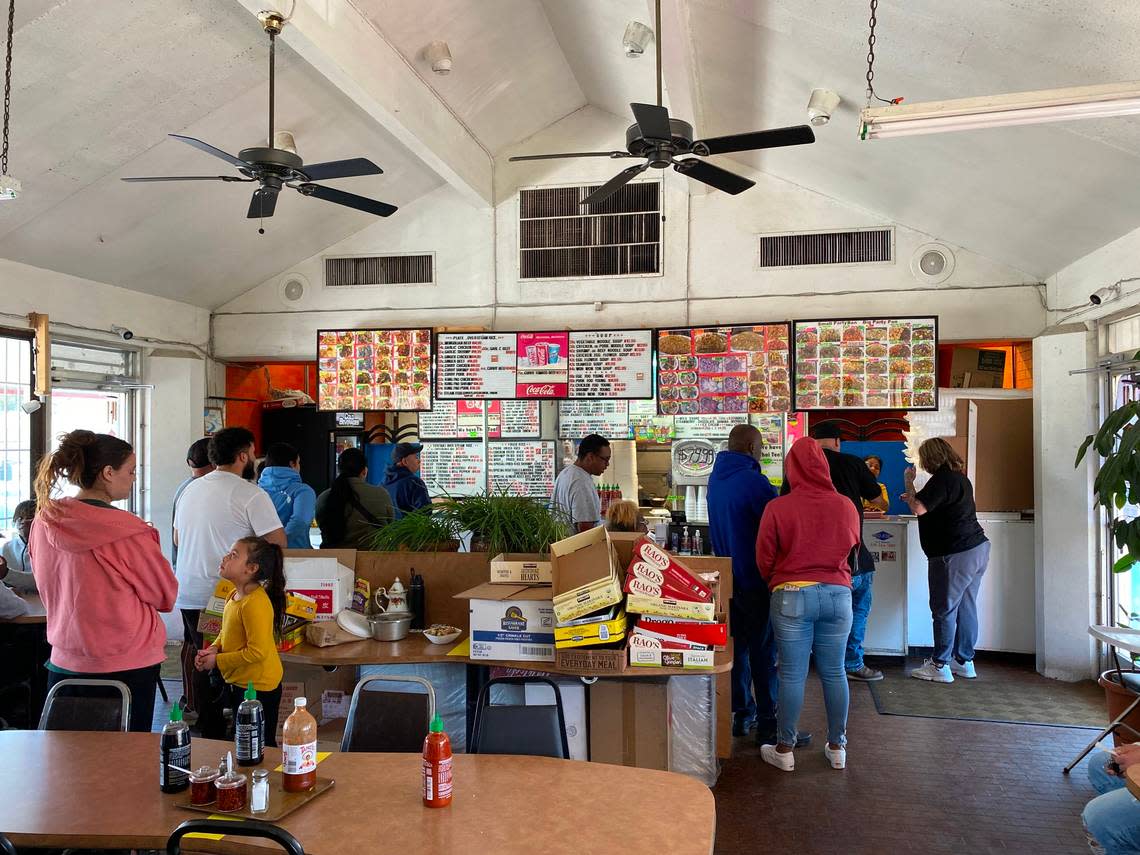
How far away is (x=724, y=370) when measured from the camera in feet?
23.7

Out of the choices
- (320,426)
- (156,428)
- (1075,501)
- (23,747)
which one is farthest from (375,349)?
(1075,501)

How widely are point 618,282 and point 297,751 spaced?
19.4 feet

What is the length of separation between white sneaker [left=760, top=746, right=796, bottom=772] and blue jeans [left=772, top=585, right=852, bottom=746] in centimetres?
15

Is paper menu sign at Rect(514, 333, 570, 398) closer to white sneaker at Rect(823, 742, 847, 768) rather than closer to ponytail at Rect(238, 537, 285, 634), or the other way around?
white sneaker at Rect(823, 742, 847, 768)

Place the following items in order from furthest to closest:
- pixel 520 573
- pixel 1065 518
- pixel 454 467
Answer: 1. pixel 454 467
2. pixel 1065 518
3. pixel 520 573

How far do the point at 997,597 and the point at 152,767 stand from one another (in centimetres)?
640

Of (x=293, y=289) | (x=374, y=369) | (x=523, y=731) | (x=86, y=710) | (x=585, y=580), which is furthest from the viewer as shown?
(x=293, y=289)

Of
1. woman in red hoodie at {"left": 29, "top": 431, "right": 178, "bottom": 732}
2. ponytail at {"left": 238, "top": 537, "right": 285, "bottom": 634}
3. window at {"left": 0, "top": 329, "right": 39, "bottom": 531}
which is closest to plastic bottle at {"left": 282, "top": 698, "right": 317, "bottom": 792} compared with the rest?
ponytail at {"left": 238, "top": 537, "right": 285, "bottom": 634}

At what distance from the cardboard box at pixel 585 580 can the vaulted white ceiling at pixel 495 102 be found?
9.28 feet

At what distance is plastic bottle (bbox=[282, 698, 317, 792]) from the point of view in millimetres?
2359

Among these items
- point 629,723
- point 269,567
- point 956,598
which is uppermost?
point 269,567

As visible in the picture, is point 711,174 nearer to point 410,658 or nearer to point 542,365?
point 542,365

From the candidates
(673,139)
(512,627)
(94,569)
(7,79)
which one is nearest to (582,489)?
(512,627)

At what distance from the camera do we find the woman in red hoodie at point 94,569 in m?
3.18
